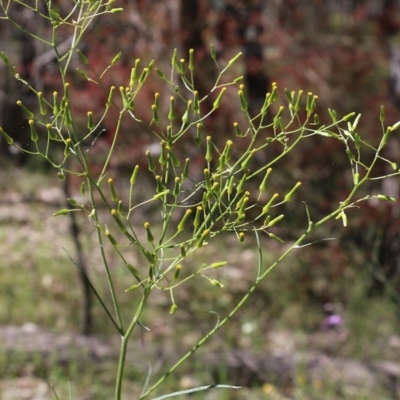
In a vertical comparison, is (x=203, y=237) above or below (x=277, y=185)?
below

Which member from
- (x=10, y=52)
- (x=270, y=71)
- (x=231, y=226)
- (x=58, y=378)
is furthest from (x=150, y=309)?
(x=10, y=52)

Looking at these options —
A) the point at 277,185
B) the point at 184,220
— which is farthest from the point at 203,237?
the point at 277,185

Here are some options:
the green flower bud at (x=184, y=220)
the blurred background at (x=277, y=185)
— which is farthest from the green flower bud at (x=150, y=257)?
the blurred background at (x=277, y=185)

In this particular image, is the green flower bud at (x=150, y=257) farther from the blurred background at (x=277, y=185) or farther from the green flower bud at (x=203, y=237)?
the blurred background at (x=277, y=185)

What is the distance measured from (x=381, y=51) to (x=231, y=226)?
15.5 feet

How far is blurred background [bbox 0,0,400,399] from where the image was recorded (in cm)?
468

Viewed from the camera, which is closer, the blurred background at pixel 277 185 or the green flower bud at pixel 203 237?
the green flower bud at pixel 203 237

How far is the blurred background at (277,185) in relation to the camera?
4676 mm

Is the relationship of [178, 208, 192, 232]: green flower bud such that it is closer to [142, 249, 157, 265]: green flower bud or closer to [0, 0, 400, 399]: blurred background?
[142, 249, 157, 265]: green flower bud

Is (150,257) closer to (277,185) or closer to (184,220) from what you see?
(184,220)

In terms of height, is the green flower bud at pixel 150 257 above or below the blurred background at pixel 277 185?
below

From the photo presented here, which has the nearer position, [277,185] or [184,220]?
[184,220]

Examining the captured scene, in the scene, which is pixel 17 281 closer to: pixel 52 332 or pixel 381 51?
pixel 52 332

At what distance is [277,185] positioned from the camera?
5449mm
